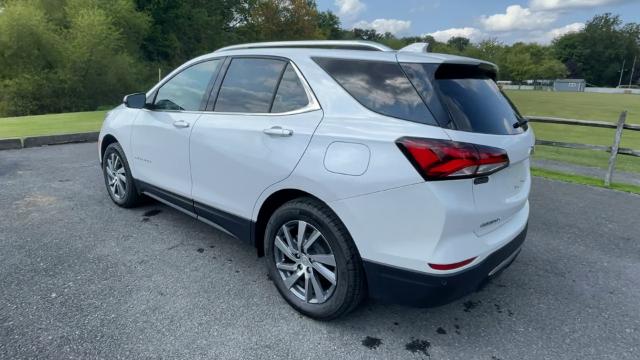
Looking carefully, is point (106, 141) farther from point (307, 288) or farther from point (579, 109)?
point (579, 109)

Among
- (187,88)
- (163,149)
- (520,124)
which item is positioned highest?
(187,88)

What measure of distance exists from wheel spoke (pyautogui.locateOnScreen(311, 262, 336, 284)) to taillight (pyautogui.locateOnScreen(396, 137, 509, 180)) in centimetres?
89

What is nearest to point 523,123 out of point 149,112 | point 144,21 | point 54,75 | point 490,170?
point 490,170

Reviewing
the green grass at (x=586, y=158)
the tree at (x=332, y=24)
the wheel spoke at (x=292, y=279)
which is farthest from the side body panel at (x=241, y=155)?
the tree at (x=332, y=24)

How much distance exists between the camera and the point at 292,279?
2795 mm

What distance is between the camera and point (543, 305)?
2973mm

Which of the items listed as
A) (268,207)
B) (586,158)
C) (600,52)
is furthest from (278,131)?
(600,52)

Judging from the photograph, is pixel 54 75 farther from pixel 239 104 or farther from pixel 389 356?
pixel 389 356

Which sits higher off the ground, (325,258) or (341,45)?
(341,45)

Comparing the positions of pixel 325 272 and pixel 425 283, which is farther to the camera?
pixel 325 272

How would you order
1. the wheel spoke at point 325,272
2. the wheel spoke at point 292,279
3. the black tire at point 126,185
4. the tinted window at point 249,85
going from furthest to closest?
the black tire at point 126,185
the tinted window at point 249,85
the wheel spoke at point 292,279
the wheel spoke at point 325,272

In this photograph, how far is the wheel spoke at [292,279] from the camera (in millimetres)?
2765

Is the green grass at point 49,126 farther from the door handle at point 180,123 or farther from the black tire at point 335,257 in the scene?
the black tire at point 335,257

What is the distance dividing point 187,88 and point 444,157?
2.53 metres
